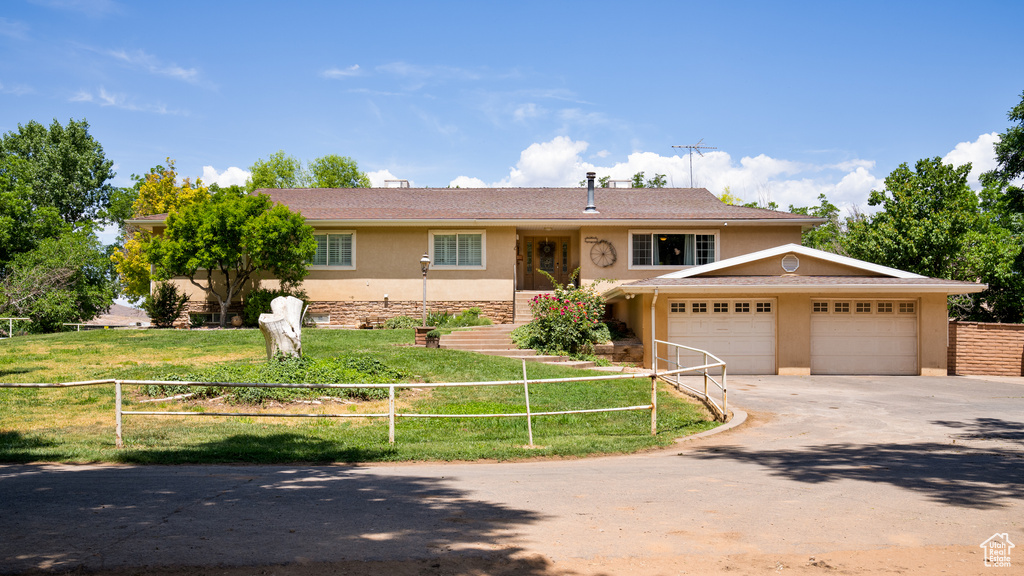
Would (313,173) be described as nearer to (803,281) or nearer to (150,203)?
(150,203)

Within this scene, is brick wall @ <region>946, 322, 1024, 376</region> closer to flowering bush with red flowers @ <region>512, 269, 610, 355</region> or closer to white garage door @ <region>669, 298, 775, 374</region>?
white garage door @ <region>669, 298, 775, 374</region>

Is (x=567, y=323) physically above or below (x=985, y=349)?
above

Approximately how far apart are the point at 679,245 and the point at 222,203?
637 inches

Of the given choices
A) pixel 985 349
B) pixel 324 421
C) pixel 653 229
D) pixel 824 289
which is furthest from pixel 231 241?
pixel 985 349

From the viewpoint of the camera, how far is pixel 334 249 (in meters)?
24.5

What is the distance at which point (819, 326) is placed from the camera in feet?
58.9

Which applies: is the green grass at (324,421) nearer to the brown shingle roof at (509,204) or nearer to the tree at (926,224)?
the brown shingle roof at (509,204)

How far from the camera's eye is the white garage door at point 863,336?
1783cm

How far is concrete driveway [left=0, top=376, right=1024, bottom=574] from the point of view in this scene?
463 cm

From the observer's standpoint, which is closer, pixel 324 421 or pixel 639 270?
pixel 324 421

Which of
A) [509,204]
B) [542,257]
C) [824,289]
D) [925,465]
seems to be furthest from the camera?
[509,204]

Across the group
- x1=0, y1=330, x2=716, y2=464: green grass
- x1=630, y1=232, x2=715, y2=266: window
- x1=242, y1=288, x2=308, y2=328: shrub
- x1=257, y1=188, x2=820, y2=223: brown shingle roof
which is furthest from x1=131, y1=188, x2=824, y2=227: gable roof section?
x1=0, y1=330, x2=716, y2=464: green grass

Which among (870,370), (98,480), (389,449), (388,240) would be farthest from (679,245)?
(98,480)

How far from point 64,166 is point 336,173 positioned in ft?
59.7
